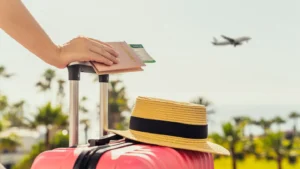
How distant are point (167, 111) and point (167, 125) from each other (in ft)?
0.09

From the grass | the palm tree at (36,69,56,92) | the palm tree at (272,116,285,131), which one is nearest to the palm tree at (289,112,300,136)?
the palm tree at (272,116,285,131)

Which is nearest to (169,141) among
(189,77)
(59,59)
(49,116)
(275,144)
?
(59,59)

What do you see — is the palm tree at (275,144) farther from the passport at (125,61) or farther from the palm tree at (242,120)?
the passport at (125,61)

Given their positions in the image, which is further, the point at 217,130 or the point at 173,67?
the point at 173,67

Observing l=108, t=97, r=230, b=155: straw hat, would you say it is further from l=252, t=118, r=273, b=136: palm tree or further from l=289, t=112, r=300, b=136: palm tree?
l=289, t=112, r=300, b=136: palm tree

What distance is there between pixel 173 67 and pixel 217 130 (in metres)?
5.22

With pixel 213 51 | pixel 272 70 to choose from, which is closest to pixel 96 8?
pixel 213 51

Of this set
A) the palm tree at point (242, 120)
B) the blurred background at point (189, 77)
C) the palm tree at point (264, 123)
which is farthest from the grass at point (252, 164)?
the palm tree at point (264, 123)

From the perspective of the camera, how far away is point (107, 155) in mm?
1027

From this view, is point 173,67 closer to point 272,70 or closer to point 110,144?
point 272,70

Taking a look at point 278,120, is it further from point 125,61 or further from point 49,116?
point 125,61

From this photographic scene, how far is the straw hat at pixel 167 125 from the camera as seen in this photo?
45.1 inches

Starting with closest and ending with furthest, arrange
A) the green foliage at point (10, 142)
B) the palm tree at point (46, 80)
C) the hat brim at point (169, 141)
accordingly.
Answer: the hat brim at point (169, 141)
the green foliage at point (10, 142)
the palm tree at point (46, 80)

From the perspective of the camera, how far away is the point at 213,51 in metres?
30.7
